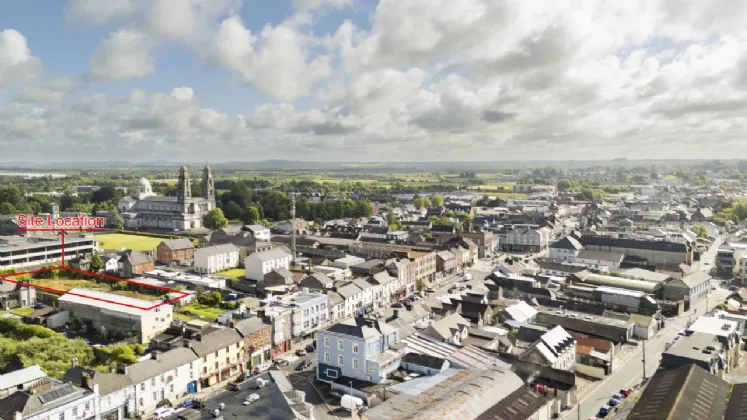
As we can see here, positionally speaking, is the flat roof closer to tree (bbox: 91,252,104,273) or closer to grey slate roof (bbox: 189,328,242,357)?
grey slate roof (bbox: 189,328,242,357)

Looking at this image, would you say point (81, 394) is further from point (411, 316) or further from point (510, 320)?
point (510, 320)

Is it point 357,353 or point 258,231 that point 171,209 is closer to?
point 258,231

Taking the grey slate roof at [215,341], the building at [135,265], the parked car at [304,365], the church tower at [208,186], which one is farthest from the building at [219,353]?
the church tower at [208,186]

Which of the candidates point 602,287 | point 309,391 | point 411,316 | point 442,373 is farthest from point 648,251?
point 309,391

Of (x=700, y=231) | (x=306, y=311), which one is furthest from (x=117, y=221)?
(x=700, y=231)

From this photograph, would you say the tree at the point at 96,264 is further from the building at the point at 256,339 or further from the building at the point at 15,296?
the building at the point at 256,339

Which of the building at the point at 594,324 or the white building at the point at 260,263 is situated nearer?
the building at the point at 594,324
